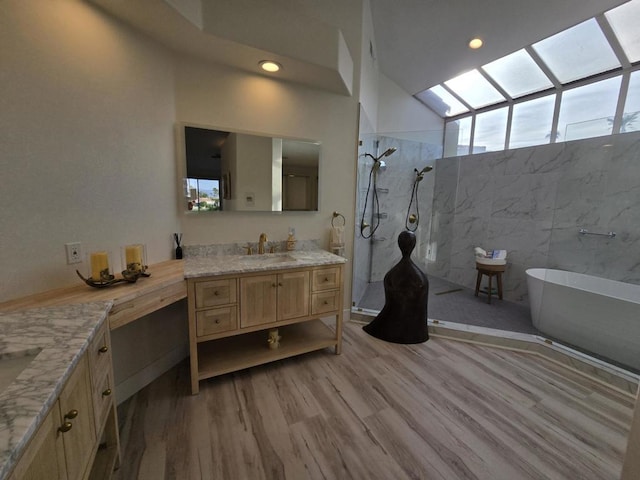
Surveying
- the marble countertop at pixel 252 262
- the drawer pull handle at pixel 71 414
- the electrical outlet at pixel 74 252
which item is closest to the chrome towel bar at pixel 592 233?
the marble countertop at pixel 252 262

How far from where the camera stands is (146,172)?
183 centimetres

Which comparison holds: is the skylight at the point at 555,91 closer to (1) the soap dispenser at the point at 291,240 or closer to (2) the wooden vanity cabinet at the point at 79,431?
(1) the soap dispenser at the point at 291,240

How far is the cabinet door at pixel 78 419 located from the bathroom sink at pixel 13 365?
0.13 m

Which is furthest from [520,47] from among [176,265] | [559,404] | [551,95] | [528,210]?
[176,265]

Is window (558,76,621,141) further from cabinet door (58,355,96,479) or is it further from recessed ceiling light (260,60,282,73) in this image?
cabinet door (58,355,96,479)

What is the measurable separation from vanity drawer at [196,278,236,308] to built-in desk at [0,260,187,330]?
0.10 metres

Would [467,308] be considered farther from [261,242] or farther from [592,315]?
[261,242]

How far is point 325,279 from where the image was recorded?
2207 millimetres

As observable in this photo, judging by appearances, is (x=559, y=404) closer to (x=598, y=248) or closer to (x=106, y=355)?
(x=598, y=248)

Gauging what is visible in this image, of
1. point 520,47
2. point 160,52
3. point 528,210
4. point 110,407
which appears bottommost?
point 110,407

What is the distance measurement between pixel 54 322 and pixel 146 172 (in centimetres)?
113

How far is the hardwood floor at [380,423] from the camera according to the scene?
1.36 meters

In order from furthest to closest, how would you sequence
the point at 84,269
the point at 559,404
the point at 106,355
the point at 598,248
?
the point at 598,248 < the point at 559,404 < the point at 84,269 < the point at 106,355

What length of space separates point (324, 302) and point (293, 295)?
0.96 feet
